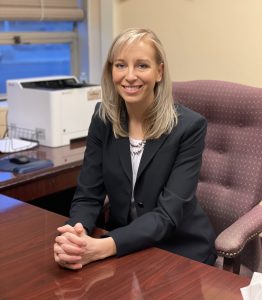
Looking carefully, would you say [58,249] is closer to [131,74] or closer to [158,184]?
[158,184]

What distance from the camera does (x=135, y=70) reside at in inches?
58.7

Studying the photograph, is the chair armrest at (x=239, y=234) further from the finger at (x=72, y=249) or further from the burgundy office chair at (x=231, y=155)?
the finger at (x=72, y=249)

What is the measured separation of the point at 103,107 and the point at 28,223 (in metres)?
0.48

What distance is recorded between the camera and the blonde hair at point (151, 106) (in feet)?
4.90

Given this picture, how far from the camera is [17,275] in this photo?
1.14 meters

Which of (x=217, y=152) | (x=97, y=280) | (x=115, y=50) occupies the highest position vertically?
(x=115, y=50)

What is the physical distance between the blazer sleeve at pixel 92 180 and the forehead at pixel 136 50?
0.27 m

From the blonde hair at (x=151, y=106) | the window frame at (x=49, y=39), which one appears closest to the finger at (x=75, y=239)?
the blonde hair at (x=151, y=106)

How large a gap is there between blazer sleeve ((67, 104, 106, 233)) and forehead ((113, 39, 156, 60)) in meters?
0.27

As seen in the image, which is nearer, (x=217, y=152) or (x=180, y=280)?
(x=180, y=280)

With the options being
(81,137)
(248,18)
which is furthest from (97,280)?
(248,18)

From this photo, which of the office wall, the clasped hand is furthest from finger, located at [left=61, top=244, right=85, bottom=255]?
the office wall

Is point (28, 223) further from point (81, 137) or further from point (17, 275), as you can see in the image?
point (81, 137)

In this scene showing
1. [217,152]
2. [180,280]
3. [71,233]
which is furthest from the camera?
[217,152]
